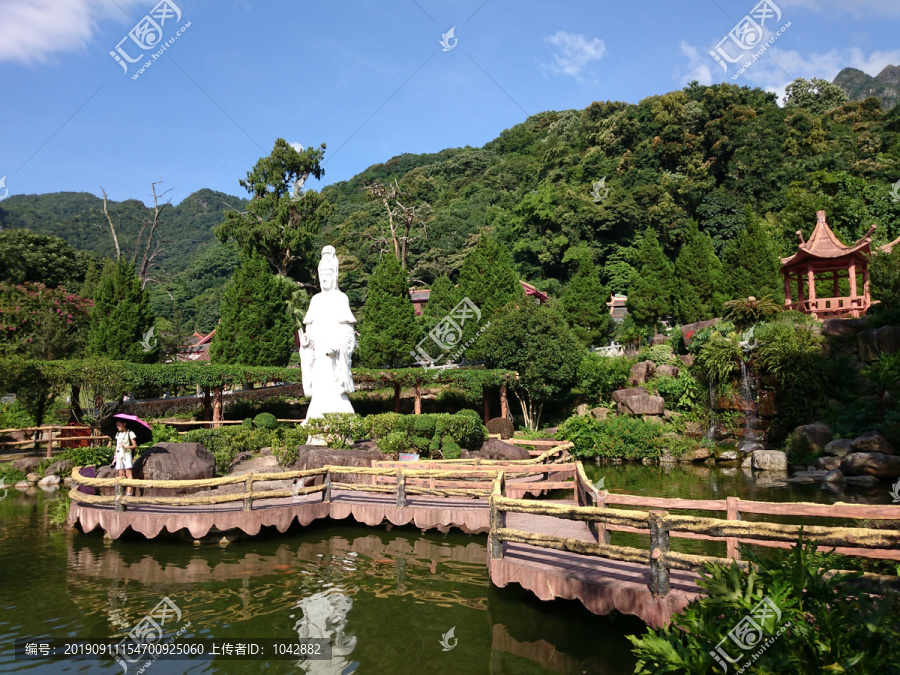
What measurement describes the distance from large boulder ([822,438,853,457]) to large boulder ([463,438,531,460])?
9808 millimetres

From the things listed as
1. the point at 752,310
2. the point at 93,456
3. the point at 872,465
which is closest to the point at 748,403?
the point at 752,310

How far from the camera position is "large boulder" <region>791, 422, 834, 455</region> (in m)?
19.3

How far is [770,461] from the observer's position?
1933 cm

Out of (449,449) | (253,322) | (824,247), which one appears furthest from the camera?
(253,322)

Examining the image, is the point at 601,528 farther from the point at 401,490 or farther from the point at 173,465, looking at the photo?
the point at 173,465

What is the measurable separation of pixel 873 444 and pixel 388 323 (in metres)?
21.1

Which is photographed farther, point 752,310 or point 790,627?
point 752,310

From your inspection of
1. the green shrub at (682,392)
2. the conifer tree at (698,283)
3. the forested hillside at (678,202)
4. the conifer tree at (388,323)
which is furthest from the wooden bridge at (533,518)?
the forested hillside at (678,202)

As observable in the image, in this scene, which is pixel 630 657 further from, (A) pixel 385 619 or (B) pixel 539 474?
(B) pixel 539 474

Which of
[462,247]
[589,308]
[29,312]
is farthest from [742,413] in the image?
[29,312]

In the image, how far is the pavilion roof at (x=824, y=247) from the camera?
76.1 ft

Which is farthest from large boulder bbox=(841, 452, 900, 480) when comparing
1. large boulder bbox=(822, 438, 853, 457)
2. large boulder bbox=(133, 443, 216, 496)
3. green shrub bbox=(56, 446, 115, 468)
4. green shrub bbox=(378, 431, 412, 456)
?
green shrub bbox=(56, 446, 115, 468)

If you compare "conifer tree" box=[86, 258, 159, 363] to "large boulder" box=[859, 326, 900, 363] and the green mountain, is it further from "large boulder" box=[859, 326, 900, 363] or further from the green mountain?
the green mountain

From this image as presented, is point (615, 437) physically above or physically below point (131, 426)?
below
